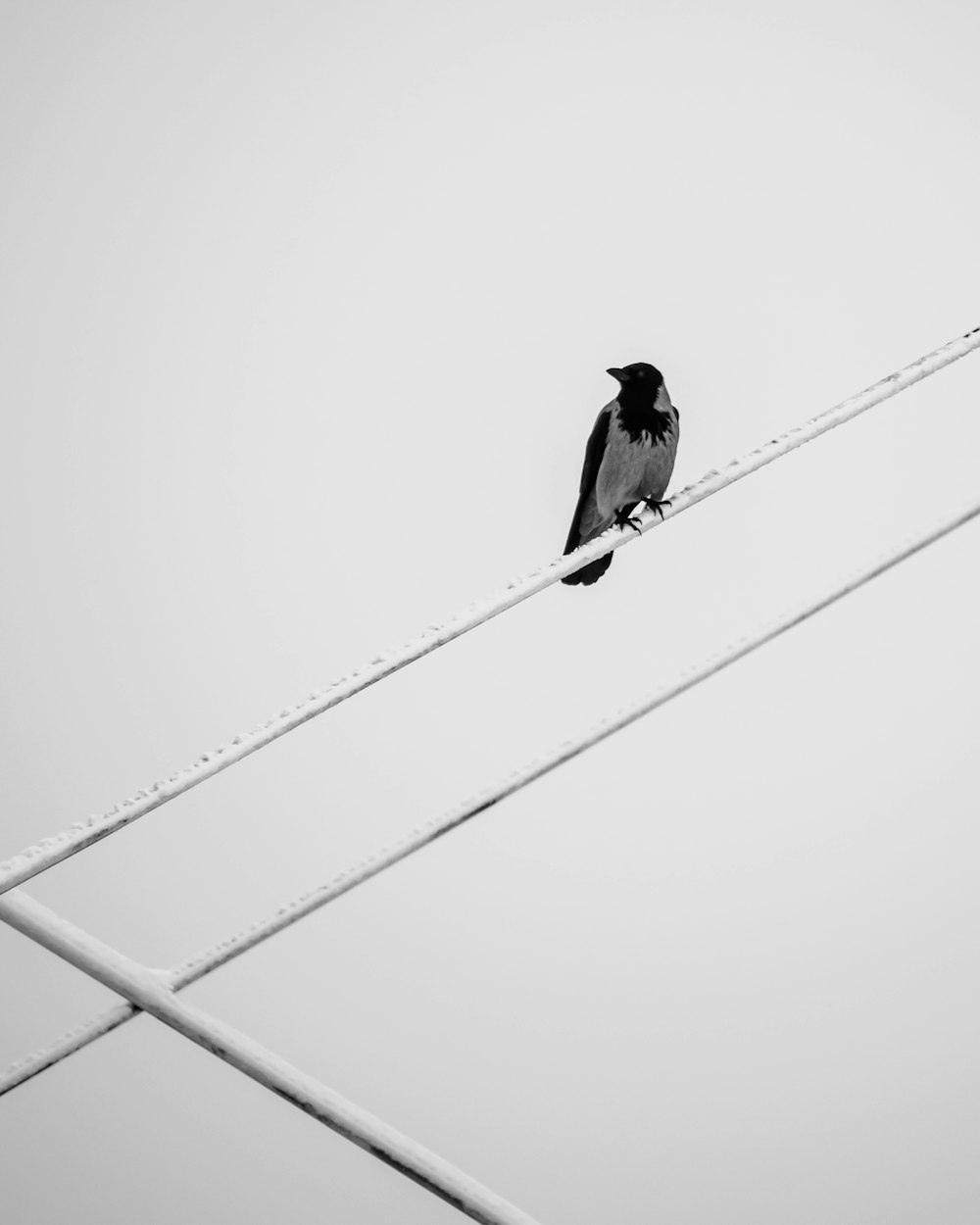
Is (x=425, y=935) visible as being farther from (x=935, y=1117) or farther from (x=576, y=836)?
(x=935, y=1117)

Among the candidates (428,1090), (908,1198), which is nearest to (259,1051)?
(908,1198)

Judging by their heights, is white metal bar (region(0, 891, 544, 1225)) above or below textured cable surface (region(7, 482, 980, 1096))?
below

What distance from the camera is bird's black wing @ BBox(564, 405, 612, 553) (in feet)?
24.2

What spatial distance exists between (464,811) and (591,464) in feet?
18.5

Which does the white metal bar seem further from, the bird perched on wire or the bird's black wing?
the bird's black wing

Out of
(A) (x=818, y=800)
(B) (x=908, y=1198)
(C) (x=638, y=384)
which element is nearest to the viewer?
(C) (x=638, y=384)

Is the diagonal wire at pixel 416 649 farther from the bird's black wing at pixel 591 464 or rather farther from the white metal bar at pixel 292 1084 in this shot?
the bird's black wing at pixel 591 464

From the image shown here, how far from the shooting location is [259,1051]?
174 cm

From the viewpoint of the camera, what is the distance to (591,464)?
7410 mm

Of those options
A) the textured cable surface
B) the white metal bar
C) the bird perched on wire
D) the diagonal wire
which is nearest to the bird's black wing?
the bird perched on wire

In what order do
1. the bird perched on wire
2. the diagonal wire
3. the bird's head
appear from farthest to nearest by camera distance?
the bird's head < the bird perched on wire < the diagonal wire

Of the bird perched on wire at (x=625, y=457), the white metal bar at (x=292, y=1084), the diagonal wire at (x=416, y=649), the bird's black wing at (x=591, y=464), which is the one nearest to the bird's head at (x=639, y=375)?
the bird perched on wire at (x=625, y=457)

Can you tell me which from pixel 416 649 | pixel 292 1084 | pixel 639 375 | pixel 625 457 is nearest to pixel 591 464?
pixel 625 457

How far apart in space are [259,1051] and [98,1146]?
91999 mm
